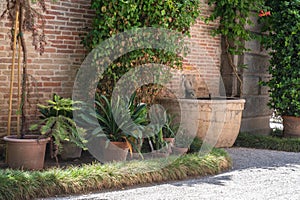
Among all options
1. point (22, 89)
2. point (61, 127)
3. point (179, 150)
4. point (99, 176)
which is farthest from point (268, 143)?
point (22, 89)

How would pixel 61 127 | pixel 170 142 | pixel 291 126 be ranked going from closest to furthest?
pixel 61 127 → pixel 170 142 → pixel 291 126

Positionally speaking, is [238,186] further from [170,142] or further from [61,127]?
[61,127]

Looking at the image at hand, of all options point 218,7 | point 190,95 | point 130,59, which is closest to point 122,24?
point 130,59

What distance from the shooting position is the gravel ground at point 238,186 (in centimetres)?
460

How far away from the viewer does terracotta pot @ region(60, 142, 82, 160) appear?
589cm

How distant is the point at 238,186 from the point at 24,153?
92.2 inches

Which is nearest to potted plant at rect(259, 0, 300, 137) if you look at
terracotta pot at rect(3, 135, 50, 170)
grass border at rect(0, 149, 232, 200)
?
grass border at rect(0, 149, 232, 200)

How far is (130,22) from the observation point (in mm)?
6375

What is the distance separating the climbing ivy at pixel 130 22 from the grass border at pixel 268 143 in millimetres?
2435

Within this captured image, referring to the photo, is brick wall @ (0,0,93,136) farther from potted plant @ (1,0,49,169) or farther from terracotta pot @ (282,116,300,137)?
terracotta pot @ (282,116,300,137)

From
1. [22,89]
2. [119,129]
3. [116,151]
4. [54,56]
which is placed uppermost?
[54,56]

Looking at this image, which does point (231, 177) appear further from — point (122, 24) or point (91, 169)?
point (122, 24)

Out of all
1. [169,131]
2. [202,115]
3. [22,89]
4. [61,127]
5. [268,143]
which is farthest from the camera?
[268,143]

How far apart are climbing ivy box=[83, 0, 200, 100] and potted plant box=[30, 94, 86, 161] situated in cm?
88
